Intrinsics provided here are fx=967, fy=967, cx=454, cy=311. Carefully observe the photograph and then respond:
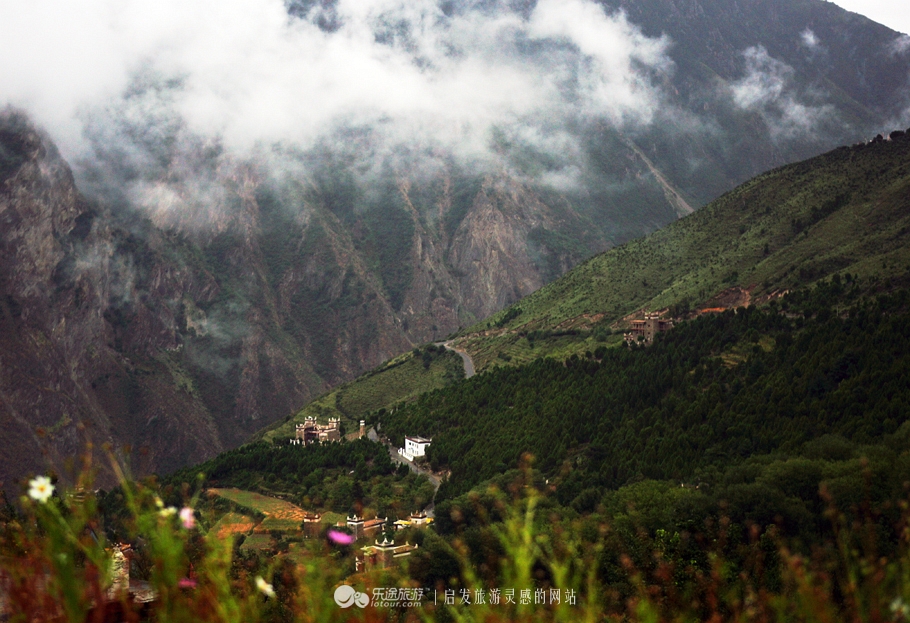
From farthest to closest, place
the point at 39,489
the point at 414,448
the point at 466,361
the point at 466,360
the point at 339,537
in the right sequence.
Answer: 1. the point at 466,360
2. the point at 466,361
3. the point at 414,448
4. the point at 339,537
5. the point at 39,489

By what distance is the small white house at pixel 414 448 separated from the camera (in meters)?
91.0

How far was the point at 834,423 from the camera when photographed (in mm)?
61000

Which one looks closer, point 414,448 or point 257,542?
point 257,542

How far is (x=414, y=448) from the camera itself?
9212 centimetres

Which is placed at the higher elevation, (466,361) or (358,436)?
(466,361)

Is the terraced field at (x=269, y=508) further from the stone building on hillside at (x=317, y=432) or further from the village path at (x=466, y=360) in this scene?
the village path at (x=466, y=360)

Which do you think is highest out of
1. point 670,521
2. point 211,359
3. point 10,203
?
point 10,203

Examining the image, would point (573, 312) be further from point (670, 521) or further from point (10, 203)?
point (10, 203)

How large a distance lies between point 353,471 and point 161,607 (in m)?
81.2

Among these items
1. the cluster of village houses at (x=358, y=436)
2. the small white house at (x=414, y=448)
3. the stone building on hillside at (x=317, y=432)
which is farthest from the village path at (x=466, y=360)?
the small white house at (x=414, y=448)

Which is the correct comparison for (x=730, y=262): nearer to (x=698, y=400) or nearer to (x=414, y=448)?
(x=698, y=400)

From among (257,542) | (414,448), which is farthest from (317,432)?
→ (257,542)

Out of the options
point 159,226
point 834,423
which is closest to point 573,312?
point 834,423

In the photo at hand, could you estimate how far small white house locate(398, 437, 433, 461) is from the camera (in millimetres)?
91000
